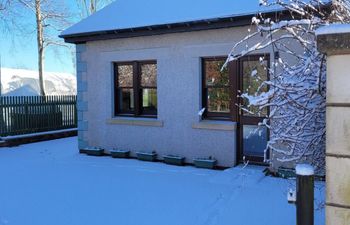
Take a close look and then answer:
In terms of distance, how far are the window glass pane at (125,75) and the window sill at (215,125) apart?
8.17 feet

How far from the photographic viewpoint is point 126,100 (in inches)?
412

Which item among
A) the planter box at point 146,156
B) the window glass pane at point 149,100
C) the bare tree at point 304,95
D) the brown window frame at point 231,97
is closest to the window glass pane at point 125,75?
the window glass pane at point 149,100

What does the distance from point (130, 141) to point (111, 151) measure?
1.94 feet

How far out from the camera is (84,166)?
9.04 meters

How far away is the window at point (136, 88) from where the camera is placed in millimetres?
9891

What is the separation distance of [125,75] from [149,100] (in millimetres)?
1048

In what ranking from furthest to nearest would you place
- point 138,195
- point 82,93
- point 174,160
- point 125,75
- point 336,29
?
point 82,93 → point 125,75 → point 174,160 → point 138,195 → point 336,29

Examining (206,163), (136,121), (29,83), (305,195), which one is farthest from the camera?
(29,83)

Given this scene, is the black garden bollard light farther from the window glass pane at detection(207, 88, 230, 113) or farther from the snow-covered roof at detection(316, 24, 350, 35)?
the window glass pane at detection(207, 88, 230, 113)

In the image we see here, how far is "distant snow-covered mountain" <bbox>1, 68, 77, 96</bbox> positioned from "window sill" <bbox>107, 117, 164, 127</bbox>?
2489 centimetres

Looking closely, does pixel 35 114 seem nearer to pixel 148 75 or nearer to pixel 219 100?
pixel 148 75

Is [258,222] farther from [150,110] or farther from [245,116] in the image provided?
[150,110]

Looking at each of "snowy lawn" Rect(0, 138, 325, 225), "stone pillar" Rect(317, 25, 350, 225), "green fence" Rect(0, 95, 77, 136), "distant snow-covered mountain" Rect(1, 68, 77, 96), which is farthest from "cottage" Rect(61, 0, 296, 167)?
"distant snow-covered mountain" Rect(1, 68, 77, 96)

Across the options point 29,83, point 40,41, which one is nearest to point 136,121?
point 40,41
